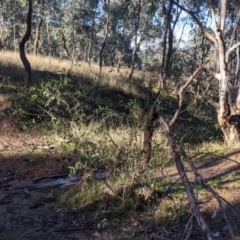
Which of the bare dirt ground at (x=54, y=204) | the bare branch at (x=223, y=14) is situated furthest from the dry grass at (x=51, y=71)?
the bare dirt ground at (x=54, y=204)

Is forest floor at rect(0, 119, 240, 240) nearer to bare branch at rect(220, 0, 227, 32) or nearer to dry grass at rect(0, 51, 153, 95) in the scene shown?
bare branch at rect(220, 0, 227, 32)

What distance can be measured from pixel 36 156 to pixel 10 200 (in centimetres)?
208

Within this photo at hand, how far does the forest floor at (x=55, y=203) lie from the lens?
4160 millimetres

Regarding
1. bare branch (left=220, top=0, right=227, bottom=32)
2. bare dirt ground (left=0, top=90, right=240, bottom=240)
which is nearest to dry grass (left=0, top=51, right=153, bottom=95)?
bare branch (left=220, top=0, right=227, bottom=32)

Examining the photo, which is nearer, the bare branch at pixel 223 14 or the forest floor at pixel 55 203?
the forest floor at pixel 55 203

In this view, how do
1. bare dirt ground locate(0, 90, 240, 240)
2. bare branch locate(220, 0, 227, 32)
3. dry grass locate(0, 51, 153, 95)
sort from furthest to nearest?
dry grass locate(0, 51, 153, 95) < bare branch locate(220, 0, 227, 32) < bare dirt ground locate(0, 90, 240, 240)

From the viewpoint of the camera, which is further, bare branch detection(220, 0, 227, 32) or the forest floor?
bare branch detection(220, 0, 227, 32)

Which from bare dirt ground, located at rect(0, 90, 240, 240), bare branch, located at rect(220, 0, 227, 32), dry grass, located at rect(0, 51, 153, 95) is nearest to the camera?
bare dirt ground, located at rect(0, 90, 240, 240)

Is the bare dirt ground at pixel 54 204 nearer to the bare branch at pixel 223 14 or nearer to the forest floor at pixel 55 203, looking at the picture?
the forest floor at pixel 55 203

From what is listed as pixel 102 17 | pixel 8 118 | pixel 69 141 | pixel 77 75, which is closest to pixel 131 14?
pixel 102 17

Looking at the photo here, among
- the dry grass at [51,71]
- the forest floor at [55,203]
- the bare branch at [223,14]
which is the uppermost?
the bare branch at [223,14]

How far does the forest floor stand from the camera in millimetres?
4160

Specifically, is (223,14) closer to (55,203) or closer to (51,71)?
(55,203)

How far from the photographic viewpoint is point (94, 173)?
500 cm
